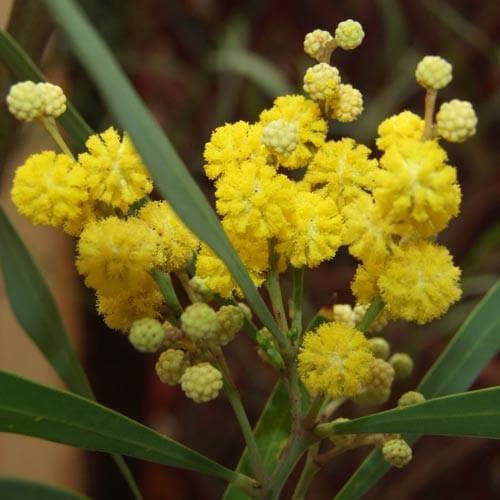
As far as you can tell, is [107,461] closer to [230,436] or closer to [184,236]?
[230,436]

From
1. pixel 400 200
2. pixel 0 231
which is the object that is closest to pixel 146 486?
pixel 0 231

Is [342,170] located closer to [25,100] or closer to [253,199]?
[253,199]

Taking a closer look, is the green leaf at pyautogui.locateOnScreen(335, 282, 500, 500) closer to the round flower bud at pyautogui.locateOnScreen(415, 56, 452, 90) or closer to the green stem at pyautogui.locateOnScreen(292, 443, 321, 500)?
the green stem at pyautogui.locateOnScreen(292, 443, 321, 500)

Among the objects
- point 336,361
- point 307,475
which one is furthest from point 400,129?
point 307,475

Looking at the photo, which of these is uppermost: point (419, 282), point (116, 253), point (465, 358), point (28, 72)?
point (28, 72)

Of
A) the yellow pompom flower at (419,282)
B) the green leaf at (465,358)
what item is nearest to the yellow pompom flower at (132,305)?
the yellow pompom flower at (419,282)

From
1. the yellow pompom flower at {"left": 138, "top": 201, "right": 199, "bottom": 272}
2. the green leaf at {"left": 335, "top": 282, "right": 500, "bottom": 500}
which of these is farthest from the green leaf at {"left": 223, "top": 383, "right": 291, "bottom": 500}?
the yellow pompom flower at {"left": 138, "top": 201, "right": 199, "bottom": 272}
